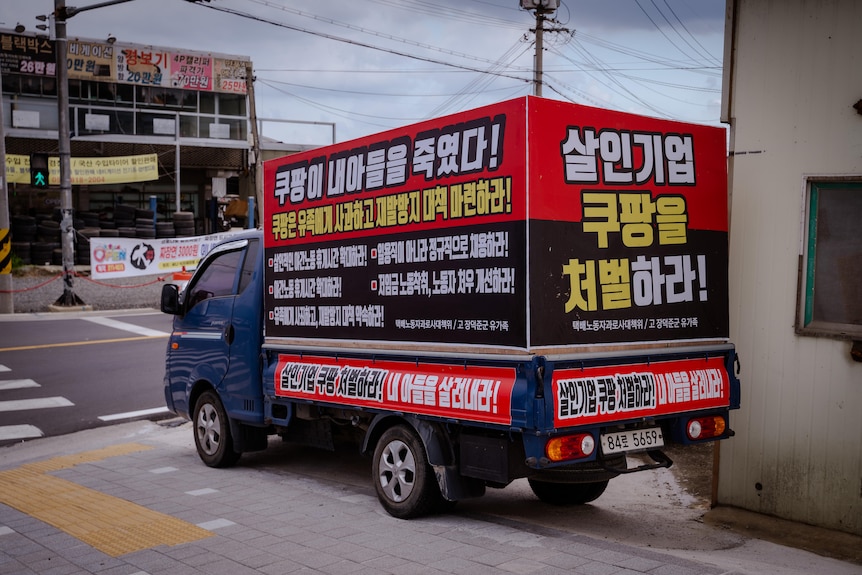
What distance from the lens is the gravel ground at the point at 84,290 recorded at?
22.6m

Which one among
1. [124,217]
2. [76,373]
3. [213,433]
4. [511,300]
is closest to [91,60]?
[124,217]

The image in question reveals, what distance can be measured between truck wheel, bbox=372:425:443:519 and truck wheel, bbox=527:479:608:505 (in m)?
1.10

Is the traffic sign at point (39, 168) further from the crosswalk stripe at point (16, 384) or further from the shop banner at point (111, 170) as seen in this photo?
the crosswalk stripe at point (16, 384)

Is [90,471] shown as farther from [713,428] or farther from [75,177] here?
[75,177]

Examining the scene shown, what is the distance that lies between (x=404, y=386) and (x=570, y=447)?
1364 millimetres

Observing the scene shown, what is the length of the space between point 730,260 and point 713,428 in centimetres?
134

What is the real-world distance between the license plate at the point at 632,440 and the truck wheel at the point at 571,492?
3.36ft

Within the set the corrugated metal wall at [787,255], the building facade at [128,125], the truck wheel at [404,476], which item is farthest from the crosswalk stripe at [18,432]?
→ the building facade at [128,125]

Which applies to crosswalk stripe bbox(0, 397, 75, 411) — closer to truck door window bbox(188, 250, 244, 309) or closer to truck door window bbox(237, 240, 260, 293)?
truck door window bbox(188, 250, 244, 309)

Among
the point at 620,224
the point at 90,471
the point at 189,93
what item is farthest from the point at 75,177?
the point at 620,224

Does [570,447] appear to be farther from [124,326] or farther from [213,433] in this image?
[124,326]

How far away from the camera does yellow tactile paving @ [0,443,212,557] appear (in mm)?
5965

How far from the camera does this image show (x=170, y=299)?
344 inches

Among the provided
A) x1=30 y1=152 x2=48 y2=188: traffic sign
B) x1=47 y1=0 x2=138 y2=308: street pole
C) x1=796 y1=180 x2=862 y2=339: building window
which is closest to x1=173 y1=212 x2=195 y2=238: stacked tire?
x1=47 y1=0 x2=138 y2=308: street pole
